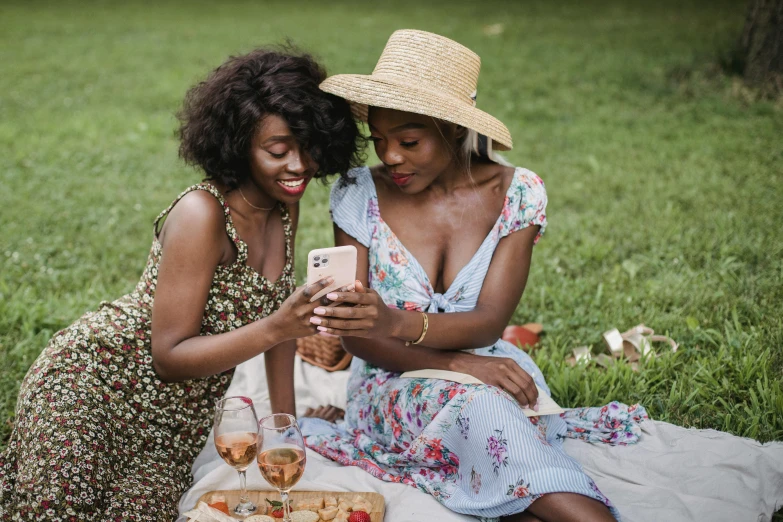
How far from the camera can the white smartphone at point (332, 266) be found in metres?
2.77

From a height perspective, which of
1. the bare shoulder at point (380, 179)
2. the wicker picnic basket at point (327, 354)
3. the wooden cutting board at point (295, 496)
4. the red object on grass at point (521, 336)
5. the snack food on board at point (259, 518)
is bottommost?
the wicker picnic basket at point (327, 354)

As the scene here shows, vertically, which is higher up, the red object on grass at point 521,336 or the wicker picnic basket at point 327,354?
the red object on grass at point 521,336

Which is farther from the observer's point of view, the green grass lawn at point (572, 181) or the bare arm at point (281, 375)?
the green grass lawn at point (572, 181)

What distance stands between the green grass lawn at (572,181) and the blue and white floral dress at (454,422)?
91cm

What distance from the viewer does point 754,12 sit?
8773mm

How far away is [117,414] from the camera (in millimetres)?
3096

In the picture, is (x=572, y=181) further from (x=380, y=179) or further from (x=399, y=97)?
(x=399, y=97)

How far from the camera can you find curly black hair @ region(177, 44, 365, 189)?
3.11 meters

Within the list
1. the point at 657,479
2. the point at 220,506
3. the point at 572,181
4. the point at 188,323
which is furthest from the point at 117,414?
the point at 572,181

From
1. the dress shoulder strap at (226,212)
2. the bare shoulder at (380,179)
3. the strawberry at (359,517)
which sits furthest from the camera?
the bare shoulder at (380,179)

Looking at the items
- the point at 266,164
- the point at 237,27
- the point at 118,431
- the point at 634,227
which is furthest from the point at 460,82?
the point at 237,27

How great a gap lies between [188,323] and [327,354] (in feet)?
5.41

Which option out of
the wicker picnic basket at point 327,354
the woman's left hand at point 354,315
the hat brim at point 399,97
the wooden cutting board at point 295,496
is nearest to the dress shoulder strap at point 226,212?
the woman's left hand at point 354,315

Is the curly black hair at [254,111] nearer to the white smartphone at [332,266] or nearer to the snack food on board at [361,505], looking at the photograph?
the white smartphone at [332,266]
